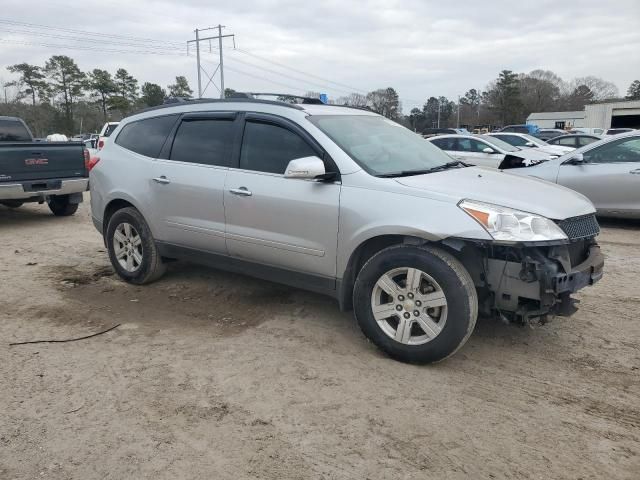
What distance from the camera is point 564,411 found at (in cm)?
309

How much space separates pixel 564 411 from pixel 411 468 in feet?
3.67

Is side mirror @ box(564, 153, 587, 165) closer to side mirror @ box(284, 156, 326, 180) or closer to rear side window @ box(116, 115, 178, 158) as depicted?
side mirror @ box(284, 156, 326, 180)

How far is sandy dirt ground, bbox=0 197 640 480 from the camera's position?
Answer: 2.64 m

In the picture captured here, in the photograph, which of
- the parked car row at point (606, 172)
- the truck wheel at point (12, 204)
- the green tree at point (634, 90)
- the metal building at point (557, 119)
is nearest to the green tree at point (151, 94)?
the metal building at point (557, 119)

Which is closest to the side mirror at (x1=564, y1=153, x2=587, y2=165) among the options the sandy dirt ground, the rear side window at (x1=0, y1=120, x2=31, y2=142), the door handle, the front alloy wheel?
the sandy dirt ground

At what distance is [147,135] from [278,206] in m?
2.09

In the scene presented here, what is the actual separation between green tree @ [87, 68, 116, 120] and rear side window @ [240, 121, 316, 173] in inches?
2576

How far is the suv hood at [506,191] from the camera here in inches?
137

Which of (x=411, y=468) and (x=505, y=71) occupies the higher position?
(x=505, y=71)

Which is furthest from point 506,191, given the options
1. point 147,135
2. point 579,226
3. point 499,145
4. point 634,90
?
point 634,90

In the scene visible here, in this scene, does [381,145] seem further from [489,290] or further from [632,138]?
[632,138]

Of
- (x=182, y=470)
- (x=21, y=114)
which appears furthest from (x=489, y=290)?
(x=21, y=114)

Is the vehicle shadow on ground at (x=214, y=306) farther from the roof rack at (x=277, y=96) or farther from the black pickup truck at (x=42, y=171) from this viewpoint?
the black pickup truck at (x=42, y=171)

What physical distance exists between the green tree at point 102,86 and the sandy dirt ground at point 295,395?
65484mm
